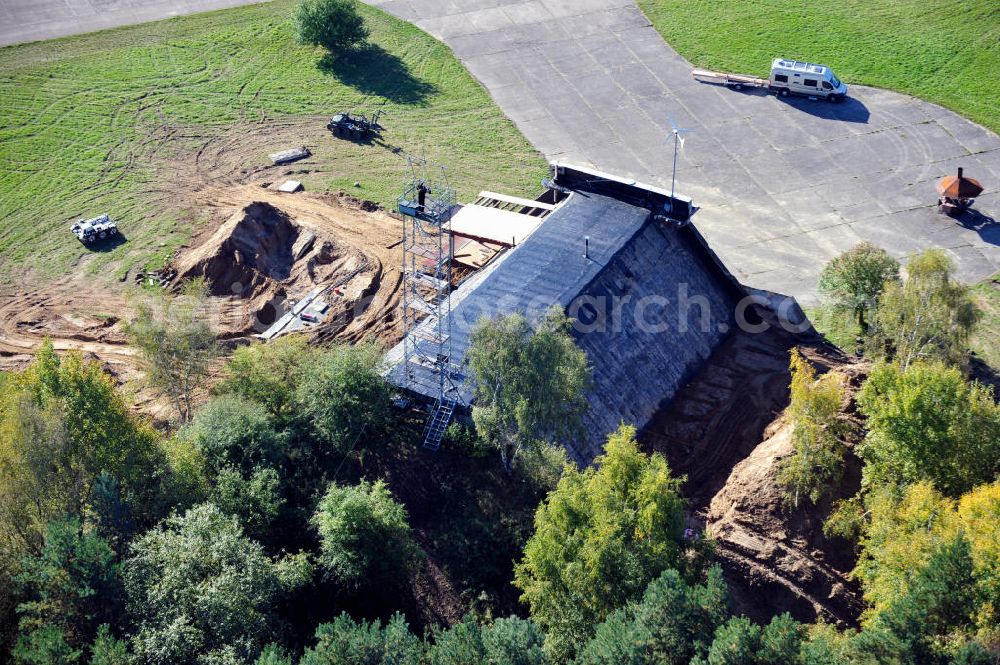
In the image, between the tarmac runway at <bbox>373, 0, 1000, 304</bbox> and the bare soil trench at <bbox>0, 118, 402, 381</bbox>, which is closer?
the bare soil trench at <bbox>0, 118, 402, 381</bbox>

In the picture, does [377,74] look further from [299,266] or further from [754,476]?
[754,476]

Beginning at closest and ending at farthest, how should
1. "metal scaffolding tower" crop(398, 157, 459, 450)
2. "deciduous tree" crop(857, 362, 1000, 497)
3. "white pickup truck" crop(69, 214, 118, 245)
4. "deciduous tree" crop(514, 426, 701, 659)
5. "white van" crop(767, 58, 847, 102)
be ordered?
"deciduous tree" crop(514, 426, 701, 659) → "deciduous tree" crop(857, 362, 1000, 497) → "metal scaffolding tower" crop(398, 157, 459, 450) → "white pickup truck" crop(69, 214, 118, 245) → "white van" crop(767, 58, 847, 102)

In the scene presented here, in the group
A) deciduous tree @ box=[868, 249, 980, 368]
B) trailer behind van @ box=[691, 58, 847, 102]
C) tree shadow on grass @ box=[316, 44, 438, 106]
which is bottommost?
tree shadow on grass @ box=[316, 44, 438, 106]

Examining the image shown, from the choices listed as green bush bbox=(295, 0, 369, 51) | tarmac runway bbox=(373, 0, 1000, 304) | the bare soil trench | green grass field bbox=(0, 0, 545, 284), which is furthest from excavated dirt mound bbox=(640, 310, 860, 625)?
green bush bbox=(295, 0, 369, 51)

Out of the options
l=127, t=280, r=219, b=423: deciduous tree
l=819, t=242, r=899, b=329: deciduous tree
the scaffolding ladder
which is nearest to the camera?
the scaffolding ladder

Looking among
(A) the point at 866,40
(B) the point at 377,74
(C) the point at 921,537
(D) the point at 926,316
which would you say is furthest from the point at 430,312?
(A) the point at 866,40

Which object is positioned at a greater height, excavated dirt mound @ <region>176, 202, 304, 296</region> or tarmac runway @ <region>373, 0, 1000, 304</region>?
tarmac runway @ <region>373, 0, 1000, 304</region>

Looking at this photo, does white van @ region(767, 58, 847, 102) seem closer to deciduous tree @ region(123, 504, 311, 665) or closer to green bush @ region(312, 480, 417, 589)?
green bush @ region(312, 480, 417, 589)

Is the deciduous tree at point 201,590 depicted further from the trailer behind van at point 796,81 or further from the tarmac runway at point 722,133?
the trailer behind van at point 796,81
